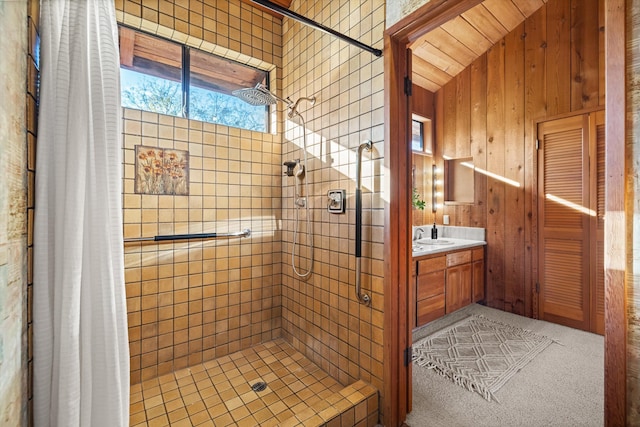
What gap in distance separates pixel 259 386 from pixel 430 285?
170cm

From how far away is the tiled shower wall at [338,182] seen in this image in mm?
1697

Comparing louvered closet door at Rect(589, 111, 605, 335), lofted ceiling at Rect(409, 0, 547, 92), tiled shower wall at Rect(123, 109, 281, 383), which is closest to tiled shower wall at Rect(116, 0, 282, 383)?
tiled shower wall at Rect(123, 109, 281, 383)

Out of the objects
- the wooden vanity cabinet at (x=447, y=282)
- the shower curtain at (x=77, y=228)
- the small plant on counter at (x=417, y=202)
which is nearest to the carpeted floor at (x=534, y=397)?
the wooden vanity cabinet at (x=447, y=282)

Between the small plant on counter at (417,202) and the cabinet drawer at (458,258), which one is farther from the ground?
the small plant on counter at (417,202)

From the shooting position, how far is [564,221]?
9.43 feet

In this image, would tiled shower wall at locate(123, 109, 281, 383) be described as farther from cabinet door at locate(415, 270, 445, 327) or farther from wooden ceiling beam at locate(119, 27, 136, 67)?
cabinet door at locate(415, 270, 445, 327)

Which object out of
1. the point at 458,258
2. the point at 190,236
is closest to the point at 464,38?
the point at 458,258

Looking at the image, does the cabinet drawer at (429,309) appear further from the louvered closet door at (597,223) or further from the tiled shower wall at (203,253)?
the louvered closet door at (597,223)

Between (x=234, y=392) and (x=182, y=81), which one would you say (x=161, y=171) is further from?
(x=234, y=392)

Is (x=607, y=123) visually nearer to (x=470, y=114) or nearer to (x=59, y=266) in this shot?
(x=59, y=266)

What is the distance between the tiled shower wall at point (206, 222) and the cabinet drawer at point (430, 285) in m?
1.28

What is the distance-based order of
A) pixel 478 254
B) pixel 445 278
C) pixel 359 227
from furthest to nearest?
pixel 478 254
pixel 445 278
pixel 359 227

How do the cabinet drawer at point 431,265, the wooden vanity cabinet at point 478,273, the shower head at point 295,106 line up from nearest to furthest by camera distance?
the shower head at point 295,106 < the cabinet drawer at point 431,265 < the wooden vanity cabinet at point 478,273

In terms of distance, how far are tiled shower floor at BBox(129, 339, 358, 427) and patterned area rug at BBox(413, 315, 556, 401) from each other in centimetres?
88
